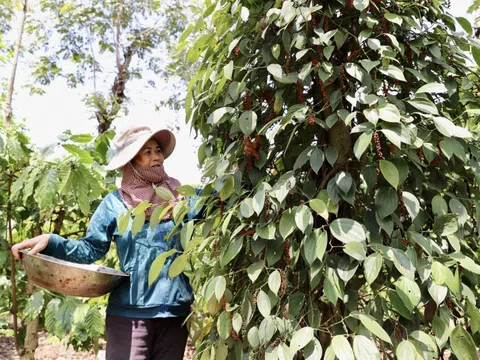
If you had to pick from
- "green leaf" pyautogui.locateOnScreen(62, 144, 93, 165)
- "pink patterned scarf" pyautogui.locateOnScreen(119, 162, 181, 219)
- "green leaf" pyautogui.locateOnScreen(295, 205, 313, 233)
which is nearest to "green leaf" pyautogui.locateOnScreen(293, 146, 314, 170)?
"green leaf" pyautogui.locateOnScreen(295, 205, 313, 233)

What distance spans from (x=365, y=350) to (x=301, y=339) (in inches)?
4.6

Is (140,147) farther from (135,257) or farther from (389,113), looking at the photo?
(389,113)

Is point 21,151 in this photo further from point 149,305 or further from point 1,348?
point 1,348

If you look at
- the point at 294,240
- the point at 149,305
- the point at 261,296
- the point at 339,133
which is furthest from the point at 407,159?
the point at 149,305

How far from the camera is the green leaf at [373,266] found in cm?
92

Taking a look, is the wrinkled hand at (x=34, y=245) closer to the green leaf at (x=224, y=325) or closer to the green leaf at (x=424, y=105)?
the green leaf at (x=224, y=325)

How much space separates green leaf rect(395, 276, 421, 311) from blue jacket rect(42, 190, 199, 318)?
66cm

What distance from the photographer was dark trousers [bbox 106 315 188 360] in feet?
4.88

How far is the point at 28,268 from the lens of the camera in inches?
58.5

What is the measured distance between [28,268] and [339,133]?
944mm

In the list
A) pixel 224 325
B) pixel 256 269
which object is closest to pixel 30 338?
pixel 224 325

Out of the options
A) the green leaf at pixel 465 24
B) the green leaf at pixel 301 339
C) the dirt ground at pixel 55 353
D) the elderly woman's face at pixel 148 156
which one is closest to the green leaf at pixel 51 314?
the elderly woman's face at pixel 148 156

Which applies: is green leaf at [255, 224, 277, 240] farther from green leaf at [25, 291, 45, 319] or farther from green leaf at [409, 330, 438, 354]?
green leaf at [25, 291, 45, 319]

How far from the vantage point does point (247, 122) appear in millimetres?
1125
